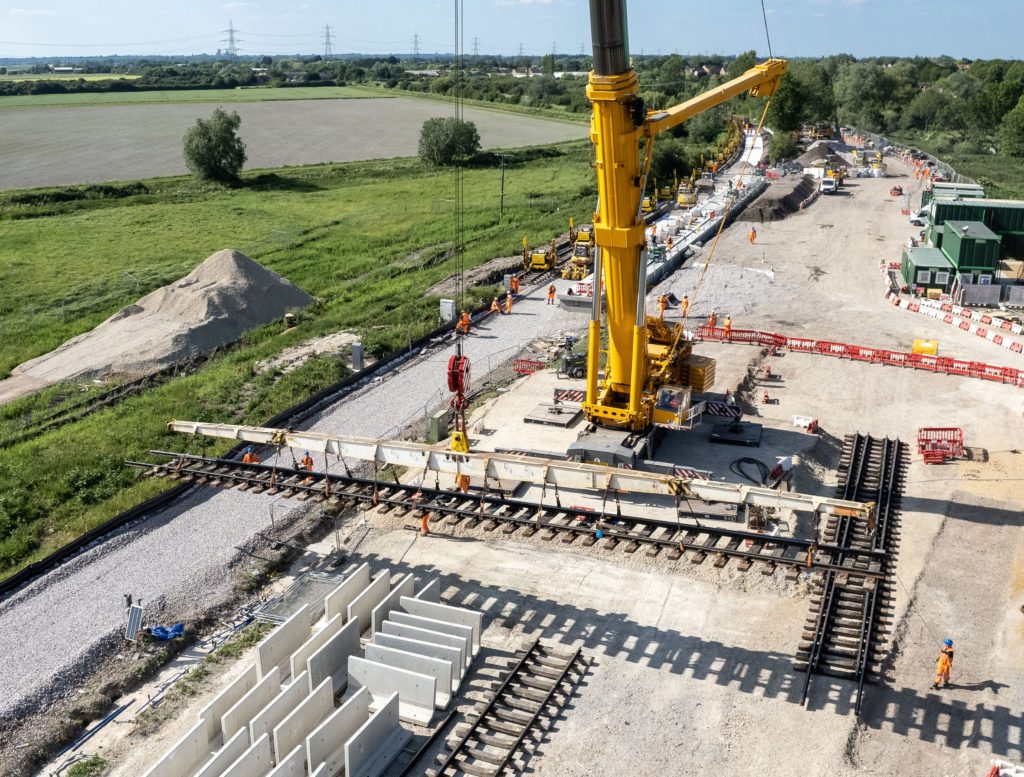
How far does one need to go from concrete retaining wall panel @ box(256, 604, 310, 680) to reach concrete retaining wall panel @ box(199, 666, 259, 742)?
0.30 meters

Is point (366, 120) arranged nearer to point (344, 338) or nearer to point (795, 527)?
point (344, 338)

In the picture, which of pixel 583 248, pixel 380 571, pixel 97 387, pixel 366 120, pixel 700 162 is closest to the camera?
pixel 380 571

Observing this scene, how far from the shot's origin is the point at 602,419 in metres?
22.0

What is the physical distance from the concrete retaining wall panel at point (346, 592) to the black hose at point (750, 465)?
9576 millimetres

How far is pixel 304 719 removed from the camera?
13664 millimetres

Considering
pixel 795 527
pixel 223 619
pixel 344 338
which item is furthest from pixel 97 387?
pixel 795 527

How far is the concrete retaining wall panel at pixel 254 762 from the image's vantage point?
1238cm

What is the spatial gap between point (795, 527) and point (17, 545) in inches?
654

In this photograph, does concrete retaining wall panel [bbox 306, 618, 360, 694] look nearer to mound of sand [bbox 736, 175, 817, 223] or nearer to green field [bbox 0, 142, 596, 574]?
green field [bbox 0, 142, 596, 574]

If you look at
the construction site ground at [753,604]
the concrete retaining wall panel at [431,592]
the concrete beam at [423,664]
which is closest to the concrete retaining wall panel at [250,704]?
the construction site ground at [753,604]

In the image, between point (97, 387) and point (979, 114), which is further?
point (979, 114)

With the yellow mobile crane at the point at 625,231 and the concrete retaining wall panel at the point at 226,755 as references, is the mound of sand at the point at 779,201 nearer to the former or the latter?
the yellow mobile crane at the point at 625,231

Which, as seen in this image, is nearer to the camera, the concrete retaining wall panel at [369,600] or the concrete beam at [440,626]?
the concrete beam at [440,626]

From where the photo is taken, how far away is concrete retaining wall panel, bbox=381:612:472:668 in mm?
15406
